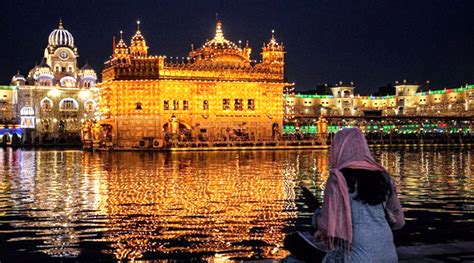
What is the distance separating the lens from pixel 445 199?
57.9 ft

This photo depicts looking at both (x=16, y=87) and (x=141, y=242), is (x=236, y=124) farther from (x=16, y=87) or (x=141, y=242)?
(x=141, y=242)

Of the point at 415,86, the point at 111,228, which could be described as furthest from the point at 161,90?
the point at 415,86

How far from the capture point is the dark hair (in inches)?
217

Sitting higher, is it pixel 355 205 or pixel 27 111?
pixel 27 111

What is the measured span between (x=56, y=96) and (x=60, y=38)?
48.1 feet

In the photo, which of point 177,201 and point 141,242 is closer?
point 141,242

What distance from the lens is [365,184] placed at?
552 centimetres

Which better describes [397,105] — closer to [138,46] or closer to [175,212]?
[138,46]

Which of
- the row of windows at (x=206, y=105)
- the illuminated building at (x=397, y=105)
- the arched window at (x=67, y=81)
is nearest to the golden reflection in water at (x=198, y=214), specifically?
the row of windows at (x=206, y=105)

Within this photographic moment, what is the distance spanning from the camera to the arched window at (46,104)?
336 ft

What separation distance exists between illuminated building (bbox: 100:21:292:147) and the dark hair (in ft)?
183

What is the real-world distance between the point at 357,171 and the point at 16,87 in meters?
105

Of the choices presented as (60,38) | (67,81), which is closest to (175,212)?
(67,81)

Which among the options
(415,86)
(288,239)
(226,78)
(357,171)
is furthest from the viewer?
(415,86)
